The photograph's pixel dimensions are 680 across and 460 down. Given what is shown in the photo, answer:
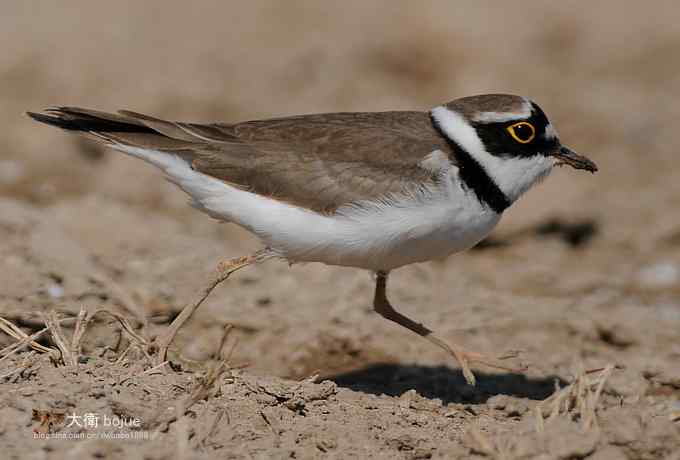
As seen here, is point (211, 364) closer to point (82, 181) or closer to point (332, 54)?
point (82, 181)

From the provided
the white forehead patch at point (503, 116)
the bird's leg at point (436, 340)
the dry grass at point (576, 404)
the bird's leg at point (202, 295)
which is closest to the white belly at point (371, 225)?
the bird's leg at point (202, 295)

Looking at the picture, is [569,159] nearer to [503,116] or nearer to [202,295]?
[503,116]

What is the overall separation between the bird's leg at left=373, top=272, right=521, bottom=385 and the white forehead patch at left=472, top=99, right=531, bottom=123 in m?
1.13

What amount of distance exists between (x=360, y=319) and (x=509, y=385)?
1.16 meters

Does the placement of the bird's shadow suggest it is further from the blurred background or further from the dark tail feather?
the dark tail feather

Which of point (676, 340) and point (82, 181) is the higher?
A: point (82, 181)

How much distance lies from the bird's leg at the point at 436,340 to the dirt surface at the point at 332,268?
206 mm

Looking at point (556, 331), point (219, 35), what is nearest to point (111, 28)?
point (219, 35)

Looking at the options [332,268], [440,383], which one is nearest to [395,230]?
[440,383]

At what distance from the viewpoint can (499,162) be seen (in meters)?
5.31

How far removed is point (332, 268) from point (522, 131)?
2.46m

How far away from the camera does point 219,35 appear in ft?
33.2

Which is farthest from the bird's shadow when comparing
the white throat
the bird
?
the white throat

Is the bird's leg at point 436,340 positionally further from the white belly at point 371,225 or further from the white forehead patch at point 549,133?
the white forehead patch at point 549,133
